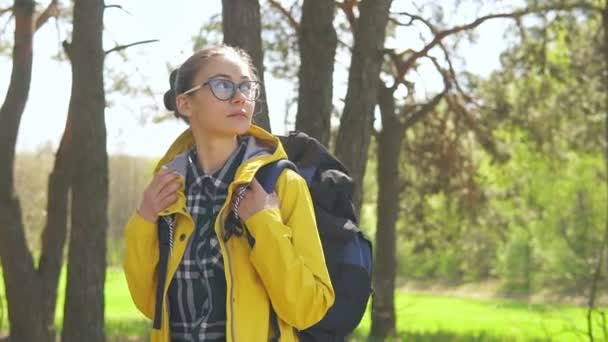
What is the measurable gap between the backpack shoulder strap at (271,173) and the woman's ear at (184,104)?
0.31m

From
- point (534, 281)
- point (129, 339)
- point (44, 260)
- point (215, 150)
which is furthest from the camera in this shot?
point (534, 281)

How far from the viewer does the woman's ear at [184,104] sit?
277 centimetres

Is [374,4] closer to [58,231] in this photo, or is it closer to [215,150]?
[58,231]

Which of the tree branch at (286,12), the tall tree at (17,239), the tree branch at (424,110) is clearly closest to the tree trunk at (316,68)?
the tall tree at (17,239)

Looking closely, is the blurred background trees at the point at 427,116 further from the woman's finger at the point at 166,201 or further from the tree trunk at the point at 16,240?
the woman's finger at the point at 166,201

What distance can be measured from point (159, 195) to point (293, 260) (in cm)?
44

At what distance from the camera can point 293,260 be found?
2482mm

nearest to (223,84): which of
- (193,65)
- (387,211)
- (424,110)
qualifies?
(193,65)

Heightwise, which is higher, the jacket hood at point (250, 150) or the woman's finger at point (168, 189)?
the jacket hood at point (250, 150)

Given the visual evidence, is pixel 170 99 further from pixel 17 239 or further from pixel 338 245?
pixel 17 239

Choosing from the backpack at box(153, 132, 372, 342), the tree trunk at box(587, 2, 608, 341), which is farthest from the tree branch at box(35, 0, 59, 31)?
the backpack at box(153, 132, 372, 342)

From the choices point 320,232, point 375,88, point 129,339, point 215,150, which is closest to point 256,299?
point 320,232

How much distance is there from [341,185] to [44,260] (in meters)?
8.30

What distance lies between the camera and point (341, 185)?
106 inches
